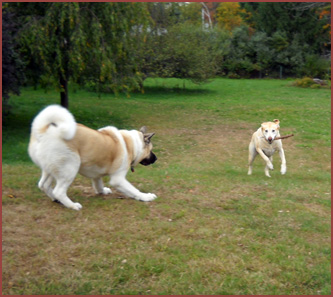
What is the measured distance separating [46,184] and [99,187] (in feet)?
3.30

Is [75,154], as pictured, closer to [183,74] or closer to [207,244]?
[207,244]

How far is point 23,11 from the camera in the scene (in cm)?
1603

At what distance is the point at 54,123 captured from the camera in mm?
6250

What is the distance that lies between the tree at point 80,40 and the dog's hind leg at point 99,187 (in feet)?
26.3

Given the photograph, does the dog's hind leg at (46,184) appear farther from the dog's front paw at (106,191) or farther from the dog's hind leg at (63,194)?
the dog's front paw at (106,191)

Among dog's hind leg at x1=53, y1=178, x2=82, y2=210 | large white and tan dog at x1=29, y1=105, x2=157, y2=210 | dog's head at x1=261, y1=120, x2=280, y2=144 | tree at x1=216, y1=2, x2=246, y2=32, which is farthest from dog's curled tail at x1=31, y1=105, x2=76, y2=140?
tree at x1=216, y1=2, x2=246, y2=32

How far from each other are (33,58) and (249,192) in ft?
33.6

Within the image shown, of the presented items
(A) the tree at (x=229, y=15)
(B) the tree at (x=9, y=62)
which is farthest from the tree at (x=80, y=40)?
(A) the tree at (x=229, y=15)

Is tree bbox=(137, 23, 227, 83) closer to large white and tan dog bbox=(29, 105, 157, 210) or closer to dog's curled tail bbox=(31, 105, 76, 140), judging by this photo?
large white and tan dog bbox=(29, 105, 157, 210)

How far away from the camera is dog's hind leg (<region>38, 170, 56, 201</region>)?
22.3ft

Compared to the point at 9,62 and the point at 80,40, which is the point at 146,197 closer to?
the point at 9,62

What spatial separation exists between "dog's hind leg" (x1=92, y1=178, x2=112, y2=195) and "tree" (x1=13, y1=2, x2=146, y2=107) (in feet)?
26.3

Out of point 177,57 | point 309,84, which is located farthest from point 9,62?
point 309,84

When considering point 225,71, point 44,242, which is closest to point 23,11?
point 44,242
